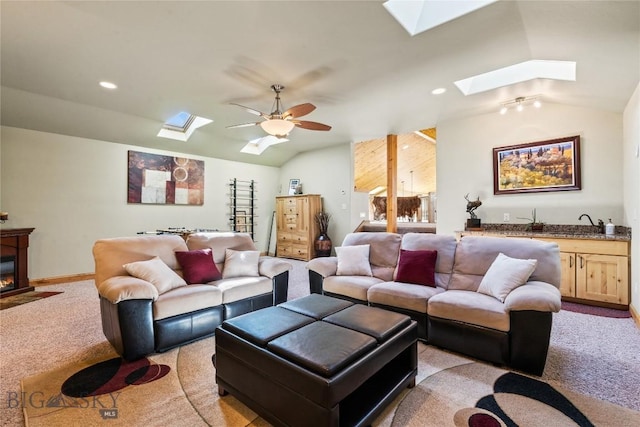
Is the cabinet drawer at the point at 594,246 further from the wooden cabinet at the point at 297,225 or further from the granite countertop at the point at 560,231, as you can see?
the wooden cabinet at the point at 297,225

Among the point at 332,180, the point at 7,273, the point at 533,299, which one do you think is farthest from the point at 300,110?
the point at 7,273

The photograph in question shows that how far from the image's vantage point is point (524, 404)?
184 centimetres

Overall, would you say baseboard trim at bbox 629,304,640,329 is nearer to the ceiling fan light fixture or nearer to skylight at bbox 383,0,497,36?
skylight at bbox 383,0,497,36

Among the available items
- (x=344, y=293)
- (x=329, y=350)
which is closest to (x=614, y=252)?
(x=344, y=293)

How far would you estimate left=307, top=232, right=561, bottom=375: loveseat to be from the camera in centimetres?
217

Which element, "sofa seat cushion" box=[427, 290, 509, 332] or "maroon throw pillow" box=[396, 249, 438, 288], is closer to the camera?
"sofa seat cushion" box=[427, 290, 509, 332]

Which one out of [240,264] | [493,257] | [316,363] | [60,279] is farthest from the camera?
[60,279]

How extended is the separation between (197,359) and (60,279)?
4.16m

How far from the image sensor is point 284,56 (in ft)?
10.0

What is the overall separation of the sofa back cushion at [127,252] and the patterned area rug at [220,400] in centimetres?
81

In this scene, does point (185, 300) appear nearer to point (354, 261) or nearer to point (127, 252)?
point (127, 252)

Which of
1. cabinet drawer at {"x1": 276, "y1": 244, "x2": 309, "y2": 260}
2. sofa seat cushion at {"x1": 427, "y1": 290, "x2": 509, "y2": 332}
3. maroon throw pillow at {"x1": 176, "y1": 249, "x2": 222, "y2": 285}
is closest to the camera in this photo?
sofa seat cushion at {"x1": 427, "y1": 290, "x2": 509, "y2": 332}

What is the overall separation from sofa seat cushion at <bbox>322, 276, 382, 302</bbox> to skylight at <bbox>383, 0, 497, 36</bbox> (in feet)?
8.05

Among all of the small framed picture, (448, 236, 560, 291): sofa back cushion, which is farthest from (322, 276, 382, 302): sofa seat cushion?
the small framed picture
